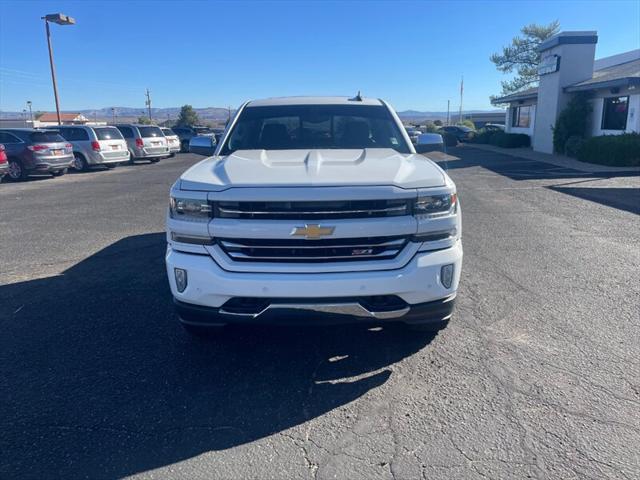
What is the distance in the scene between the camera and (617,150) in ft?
61.1

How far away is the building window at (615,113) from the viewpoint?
2108 centimetres

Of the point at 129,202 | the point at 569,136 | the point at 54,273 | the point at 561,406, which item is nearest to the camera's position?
the point at 561,406

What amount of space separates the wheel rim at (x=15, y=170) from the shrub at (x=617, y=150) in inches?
813

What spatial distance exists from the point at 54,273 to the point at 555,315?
557cm

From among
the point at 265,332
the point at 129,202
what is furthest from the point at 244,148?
the point at 129,202

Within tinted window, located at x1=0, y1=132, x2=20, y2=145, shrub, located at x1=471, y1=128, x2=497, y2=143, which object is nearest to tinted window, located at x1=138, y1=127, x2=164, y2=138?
tinted window, located at x1=0, y1=132, x2=20, y2=145

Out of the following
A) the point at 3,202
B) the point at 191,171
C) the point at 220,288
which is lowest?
the point at 3,202

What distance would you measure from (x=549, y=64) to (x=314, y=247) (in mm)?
25930

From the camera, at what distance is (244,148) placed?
4945 millimetres

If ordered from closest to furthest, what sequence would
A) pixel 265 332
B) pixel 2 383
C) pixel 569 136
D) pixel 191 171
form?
1. pixel 2 383
2. pixel 191 171
3. pixel 265 332
4. pixel 569 136

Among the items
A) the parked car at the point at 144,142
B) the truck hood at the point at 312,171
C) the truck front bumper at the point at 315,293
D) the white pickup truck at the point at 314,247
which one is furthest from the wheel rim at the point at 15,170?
the truck front bumper at the point at 315,293

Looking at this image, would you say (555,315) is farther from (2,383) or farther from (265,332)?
(2,383)

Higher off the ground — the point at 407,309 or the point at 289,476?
the point at 407,309

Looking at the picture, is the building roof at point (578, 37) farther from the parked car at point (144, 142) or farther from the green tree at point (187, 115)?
the green tree at point (187, 115)
